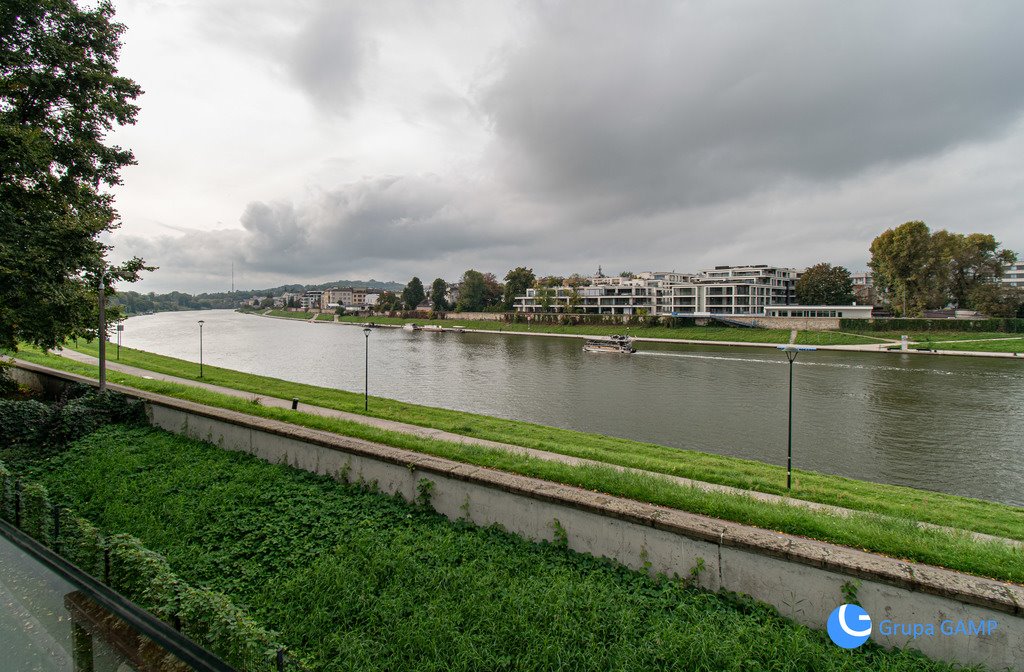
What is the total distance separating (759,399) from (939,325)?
59.0 m

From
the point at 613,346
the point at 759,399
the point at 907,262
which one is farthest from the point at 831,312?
the point at 759,399

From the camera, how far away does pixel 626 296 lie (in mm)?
105938

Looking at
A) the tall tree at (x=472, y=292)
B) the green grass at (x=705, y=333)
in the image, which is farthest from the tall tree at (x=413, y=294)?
the green grass at (x=705, y=333)

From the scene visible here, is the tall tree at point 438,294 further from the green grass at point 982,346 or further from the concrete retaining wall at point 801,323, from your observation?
the green grass at point 982,346

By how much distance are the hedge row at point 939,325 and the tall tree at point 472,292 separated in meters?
80.6

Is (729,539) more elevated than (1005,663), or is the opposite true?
(729,539)

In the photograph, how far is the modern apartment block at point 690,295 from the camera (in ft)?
307

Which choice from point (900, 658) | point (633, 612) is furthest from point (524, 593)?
point (900, 658)

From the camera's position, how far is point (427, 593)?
5.82 metres

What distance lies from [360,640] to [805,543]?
491 cm

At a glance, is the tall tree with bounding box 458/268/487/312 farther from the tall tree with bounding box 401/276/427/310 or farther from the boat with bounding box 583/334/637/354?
the boat with bounding box 583/334/637/354

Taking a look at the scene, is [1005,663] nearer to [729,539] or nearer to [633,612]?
[729,539]

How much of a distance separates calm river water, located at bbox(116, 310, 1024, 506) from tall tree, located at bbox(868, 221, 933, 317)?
27579 millimetres

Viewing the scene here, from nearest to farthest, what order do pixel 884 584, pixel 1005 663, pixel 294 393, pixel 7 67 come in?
1. pixel 1005 663
2. pixel 884 584
3. pixel 7 67
4. pixel 294 393
